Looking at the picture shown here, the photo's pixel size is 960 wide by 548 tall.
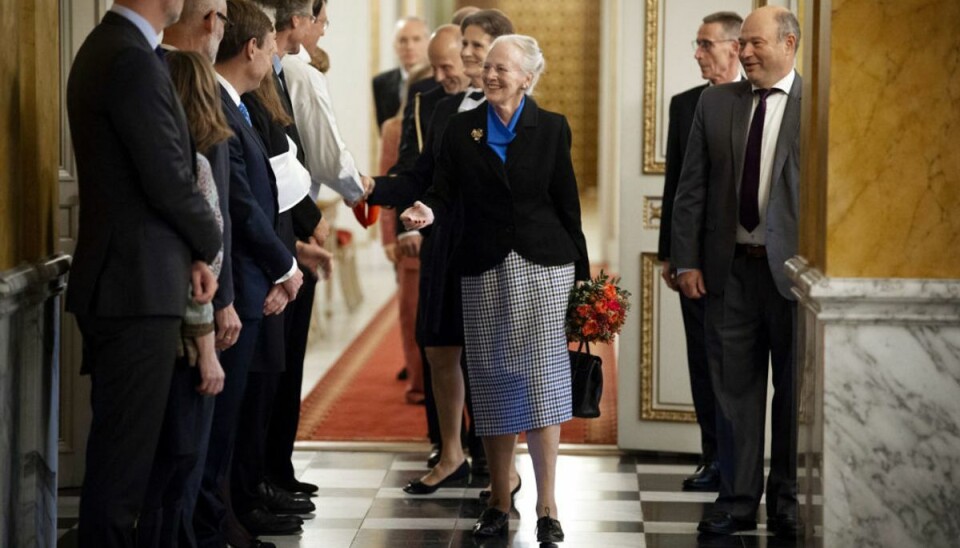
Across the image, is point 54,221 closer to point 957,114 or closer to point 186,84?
point 186,84

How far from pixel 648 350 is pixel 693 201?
4.75ft

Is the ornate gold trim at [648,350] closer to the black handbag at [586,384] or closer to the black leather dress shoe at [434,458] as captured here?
the black leather dress shoe at [434,458]

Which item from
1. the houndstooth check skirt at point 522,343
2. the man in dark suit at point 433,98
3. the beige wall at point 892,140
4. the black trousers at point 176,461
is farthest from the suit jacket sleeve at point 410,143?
the beige wall at point 892,140

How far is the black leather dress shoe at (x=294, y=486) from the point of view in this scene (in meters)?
5.83

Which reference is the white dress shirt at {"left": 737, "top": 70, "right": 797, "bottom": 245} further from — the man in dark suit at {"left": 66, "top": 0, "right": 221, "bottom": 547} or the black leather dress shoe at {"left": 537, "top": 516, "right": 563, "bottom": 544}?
the man in dark suit at {"left": 66, "top": 0, "right": 221, "bottom": 547}

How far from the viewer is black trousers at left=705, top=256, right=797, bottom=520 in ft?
17.2

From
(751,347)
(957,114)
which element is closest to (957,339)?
(957,114)

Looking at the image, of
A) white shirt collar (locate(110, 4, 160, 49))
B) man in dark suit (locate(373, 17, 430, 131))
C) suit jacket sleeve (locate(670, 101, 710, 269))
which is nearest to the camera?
white shirt collar (locate(110, 4, 160, 49))

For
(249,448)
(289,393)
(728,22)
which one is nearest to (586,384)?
(249,448)

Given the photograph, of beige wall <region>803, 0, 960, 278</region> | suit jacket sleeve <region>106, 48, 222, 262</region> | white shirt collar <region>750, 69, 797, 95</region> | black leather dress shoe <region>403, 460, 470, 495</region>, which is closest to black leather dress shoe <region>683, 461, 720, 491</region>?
black leather dress shoe <region>403, 460, 470, 495</region>

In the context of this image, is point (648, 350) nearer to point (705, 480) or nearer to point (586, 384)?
point (705, 480)

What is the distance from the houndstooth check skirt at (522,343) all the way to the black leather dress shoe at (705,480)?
119 centimetres

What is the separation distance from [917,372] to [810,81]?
0.95 meters

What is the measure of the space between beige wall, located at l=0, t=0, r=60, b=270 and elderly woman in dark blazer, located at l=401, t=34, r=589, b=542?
4.21ft
